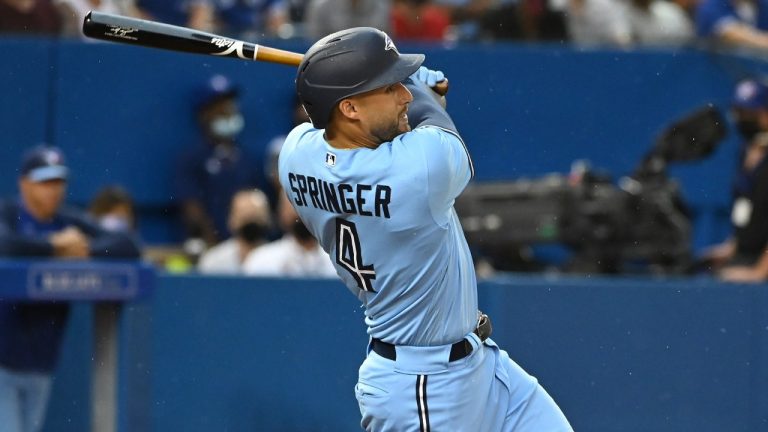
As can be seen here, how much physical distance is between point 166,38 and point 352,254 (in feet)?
4.09

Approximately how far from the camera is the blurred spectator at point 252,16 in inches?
404

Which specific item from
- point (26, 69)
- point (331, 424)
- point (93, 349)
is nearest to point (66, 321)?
point (93, 349)

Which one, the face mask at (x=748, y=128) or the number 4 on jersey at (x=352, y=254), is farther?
the face mask at (x=748, y=128)

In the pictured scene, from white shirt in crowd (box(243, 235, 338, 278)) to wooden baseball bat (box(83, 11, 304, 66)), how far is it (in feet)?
9.81

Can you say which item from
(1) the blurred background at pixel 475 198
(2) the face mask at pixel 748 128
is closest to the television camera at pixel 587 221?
(1) the blurred background at pixel 475 198

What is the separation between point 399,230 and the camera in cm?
428

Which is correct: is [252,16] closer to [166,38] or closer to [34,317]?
[34,317]

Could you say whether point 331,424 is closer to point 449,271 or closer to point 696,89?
point 449,271

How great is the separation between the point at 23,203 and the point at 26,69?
2022 mm

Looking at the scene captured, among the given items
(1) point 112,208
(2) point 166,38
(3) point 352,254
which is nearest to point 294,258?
(1) point 112,208

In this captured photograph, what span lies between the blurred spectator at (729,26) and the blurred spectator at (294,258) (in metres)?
3.51

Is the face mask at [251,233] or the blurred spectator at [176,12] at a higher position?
the blurred spectator at [176,12]

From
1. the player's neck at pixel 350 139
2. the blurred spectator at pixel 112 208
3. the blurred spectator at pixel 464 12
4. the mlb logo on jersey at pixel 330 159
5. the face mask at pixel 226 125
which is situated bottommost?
the blurred spectator at pixel 112 208

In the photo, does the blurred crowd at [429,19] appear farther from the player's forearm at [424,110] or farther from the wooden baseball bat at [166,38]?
the player's forearm at [424,110]
